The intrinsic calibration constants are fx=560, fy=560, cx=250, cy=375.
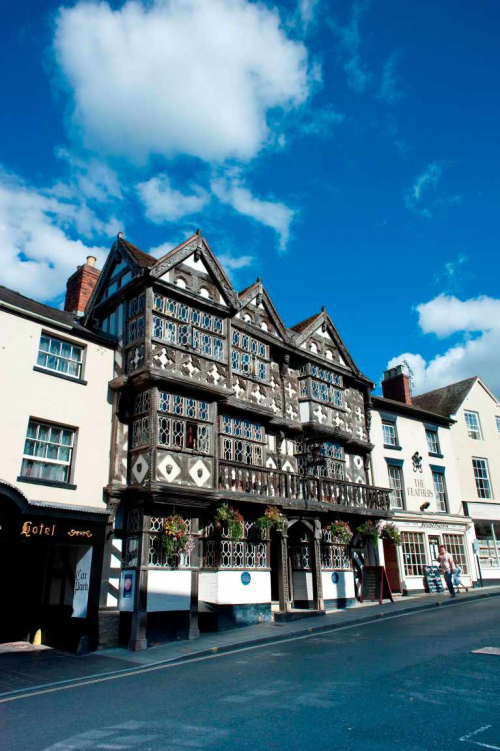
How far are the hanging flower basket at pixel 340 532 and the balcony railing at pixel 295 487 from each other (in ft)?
2.59

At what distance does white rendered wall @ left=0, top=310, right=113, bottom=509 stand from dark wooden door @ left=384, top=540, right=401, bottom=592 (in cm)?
1507

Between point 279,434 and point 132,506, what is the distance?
6949 millimetres

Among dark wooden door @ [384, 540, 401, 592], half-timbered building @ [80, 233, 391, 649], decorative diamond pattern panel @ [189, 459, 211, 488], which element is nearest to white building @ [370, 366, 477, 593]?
dark wooden door @ [384, 540, 401, 592]

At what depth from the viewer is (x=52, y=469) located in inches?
582

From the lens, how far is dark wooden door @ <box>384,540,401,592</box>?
25094mm

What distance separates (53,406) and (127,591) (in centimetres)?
533

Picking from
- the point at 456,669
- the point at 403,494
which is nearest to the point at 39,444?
the point at 456,669

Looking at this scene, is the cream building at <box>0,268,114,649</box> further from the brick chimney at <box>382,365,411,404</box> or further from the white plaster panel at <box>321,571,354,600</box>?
the brick chimney at <box>382,365,411,404</box>

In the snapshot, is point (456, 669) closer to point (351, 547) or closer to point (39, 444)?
point (39, 444)

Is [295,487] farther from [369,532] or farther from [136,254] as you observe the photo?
[136,254]

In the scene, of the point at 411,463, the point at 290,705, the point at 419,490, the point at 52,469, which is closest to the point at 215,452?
the point at 52,469

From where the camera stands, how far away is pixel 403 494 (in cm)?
2684

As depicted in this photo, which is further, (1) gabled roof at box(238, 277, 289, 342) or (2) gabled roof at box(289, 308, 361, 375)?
(2) gabled roof at box(289, 308, 361, 375)

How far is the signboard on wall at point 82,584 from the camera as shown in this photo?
1462cm
